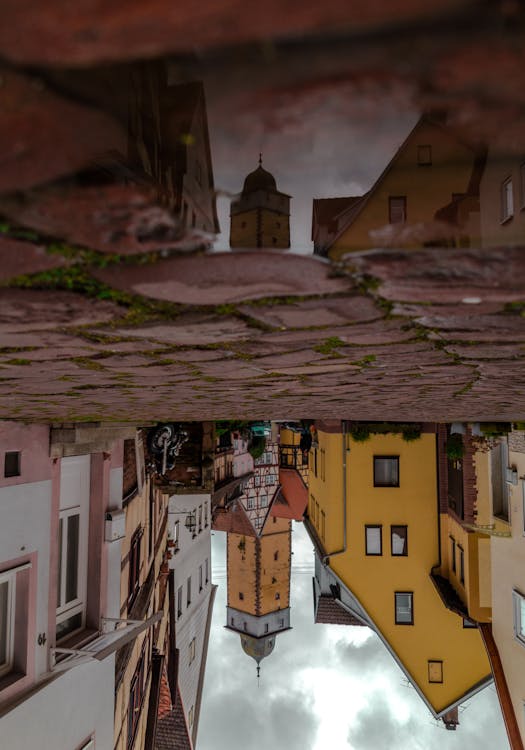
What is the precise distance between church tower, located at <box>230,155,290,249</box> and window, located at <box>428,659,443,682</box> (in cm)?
1407

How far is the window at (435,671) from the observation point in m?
12.4

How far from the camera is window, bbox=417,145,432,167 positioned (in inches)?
24.4

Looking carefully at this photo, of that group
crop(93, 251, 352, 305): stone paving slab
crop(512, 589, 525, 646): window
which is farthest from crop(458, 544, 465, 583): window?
crop(93, 251, 352, 305): stone paving slab

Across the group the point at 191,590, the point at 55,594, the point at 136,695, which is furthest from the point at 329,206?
the point at 191,590

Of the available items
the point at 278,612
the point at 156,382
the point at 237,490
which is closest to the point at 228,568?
the point at 278,612

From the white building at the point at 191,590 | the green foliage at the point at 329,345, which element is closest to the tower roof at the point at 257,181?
the green foliage at the point at 329,345

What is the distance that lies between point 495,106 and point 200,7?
0.99 feet

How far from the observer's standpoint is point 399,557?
44.2 ft

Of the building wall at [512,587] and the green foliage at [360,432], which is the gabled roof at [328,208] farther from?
the green foliage at [360,432]

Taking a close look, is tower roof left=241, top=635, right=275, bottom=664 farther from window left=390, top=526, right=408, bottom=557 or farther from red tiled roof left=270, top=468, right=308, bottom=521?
window left=390, top=526, right=408, bottom=557

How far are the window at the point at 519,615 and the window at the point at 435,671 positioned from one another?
541 centimetres

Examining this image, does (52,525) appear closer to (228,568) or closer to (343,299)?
(343,299)

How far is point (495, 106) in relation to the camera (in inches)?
21.2

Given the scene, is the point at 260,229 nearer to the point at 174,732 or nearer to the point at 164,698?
the point at 164,698
